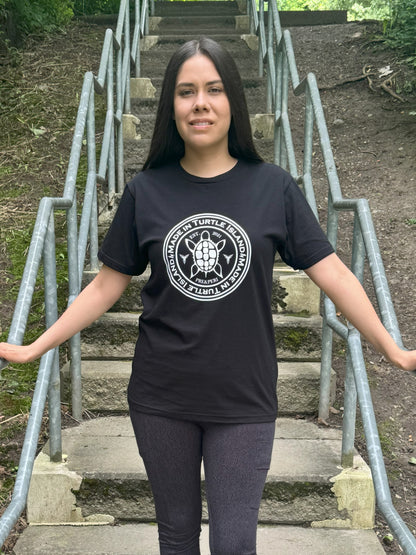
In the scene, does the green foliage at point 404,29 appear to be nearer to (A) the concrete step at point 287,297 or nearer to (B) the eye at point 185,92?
(A) the concrete step at point 287,297

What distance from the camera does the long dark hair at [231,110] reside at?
76.4 inches

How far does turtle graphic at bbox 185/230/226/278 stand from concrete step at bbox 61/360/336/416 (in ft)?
6.16

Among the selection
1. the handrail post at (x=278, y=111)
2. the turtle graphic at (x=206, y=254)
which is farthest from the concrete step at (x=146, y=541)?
the handrail post at (x=278, y=111)

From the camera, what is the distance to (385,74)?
7609mm

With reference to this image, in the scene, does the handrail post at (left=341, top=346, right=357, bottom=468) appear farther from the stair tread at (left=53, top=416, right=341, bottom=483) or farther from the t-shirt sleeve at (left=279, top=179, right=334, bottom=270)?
the t-shirt sleeve at (left=279, top=179, right=334, bottom=270)

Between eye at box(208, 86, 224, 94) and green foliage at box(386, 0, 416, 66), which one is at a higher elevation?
green foliage at box(386, 0, 416, 66)

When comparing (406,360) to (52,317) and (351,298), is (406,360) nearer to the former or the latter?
(351,298)

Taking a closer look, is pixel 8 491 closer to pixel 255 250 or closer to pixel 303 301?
pixel 303 301

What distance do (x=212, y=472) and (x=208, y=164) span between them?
30.2 inches

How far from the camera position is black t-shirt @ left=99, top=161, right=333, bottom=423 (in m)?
1.86

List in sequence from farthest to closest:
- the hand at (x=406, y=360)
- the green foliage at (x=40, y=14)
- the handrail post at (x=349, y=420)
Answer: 1. the green foliage at (x=40, y=14)
2. the handrail post at (x=349, y=420)
3. the hand at (x=406, y=360)

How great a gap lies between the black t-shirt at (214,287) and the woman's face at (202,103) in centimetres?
10

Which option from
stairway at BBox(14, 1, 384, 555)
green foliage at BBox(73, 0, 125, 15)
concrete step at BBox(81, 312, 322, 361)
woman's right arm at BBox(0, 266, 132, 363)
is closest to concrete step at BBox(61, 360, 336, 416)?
stairway at BBox(14, 1, 384, 555)

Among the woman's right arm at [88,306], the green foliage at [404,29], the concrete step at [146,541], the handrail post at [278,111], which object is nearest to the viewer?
the woman's right arm at [88,306]
